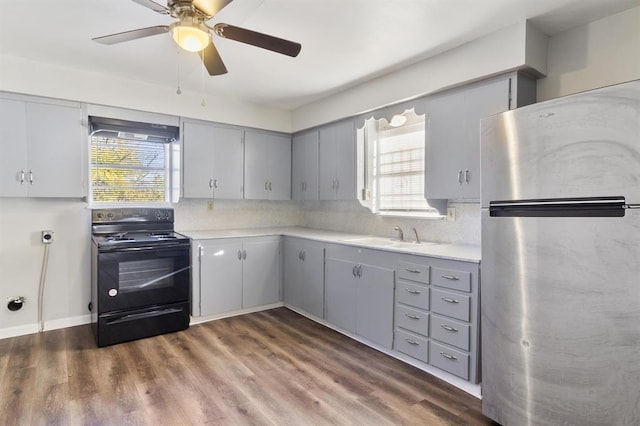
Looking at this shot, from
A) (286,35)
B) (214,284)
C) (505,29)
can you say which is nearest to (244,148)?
(214,284)

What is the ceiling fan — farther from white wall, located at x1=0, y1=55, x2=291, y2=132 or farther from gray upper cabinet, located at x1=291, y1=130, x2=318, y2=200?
gray upper cabinet, located at x1=291, y1=130, x2=318, y2=200

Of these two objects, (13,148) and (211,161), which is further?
(211,161)

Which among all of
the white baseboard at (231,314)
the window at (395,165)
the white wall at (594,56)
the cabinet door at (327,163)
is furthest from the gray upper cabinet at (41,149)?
the white wall at (594,56)

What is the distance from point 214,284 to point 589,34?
3813mm

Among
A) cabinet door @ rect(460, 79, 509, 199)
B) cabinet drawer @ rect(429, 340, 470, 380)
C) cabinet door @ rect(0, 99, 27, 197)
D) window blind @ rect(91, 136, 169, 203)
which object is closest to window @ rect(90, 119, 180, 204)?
window blind @ rect(91, 136, 169, 203)

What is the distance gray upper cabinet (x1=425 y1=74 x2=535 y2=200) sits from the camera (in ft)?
8.21

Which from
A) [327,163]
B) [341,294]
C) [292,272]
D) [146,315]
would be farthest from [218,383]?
[327,163]

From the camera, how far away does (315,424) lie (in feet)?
6.83

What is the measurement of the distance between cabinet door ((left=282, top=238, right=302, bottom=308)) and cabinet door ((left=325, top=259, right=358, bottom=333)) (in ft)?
1.71

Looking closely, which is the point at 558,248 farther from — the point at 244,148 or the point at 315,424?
the point at 244,148

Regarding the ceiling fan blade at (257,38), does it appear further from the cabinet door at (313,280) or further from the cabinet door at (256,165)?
the cabinet door at (256,165)

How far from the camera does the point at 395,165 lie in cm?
374

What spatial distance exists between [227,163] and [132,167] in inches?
40.7

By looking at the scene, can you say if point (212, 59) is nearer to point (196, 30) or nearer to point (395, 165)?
point (196, 30)
